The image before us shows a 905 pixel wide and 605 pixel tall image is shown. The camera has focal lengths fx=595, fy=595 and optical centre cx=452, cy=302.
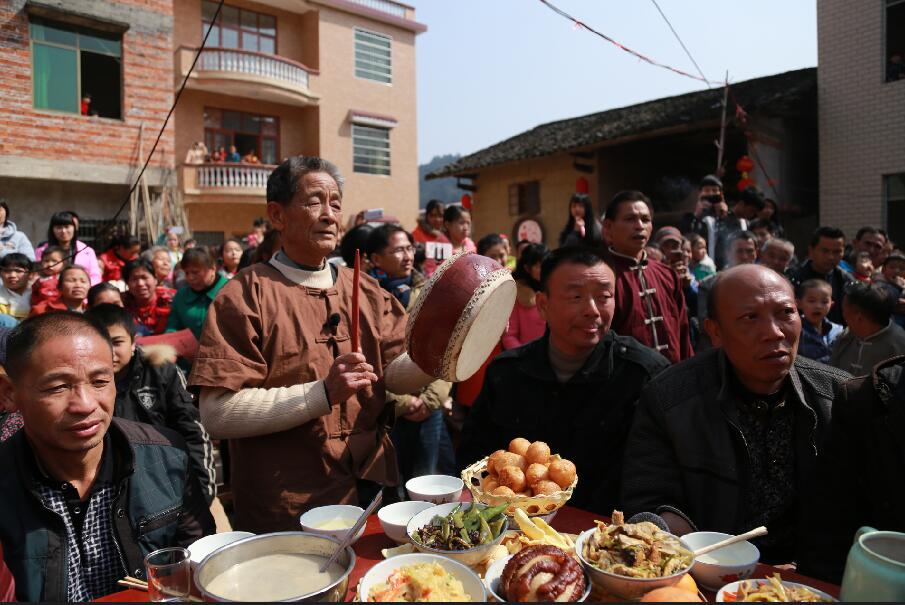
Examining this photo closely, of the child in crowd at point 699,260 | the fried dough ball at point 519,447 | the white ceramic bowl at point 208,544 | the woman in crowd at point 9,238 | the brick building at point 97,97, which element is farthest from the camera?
the brick building at point 97,97

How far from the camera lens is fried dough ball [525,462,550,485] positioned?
1918 millimetres

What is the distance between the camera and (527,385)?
9.40 ft

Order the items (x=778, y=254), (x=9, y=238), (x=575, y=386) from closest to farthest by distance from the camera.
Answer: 1. (x=575, y=386)
2. (x=778, y=254)
3. (x=9, y=238)

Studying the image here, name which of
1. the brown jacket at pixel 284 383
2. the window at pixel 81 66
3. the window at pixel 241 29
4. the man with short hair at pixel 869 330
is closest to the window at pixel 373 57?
the window at pixel 241 29

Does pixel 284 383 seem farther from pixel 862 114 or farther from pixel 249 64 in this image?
pixel 249 64

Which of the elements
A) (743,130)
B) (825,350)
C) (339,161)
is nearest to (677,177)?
(743,130)

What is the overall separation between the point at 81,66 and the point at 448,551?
1513cm

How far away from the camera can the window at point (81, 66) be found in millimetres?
12016

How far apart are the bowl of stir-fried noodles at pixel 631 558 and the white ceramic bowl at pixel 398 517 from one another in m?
0.55

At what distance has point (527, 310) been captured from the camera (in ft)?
15.8

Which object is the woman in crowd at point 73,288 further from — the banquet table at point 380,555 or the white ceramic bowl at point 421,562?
the white ceramic bowl at point 421,562

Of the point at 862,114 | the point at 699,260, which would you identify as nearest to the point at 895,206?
the point at 862,114

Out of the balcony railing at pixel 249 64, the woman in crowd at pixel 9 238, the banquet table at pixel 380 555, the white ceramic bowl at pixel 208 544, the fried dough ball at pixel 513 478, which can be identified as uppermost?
the balcony railing at pixel 249 64

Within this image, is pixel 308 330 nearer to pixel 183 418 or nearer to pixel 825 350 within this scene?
pixel 183 418
